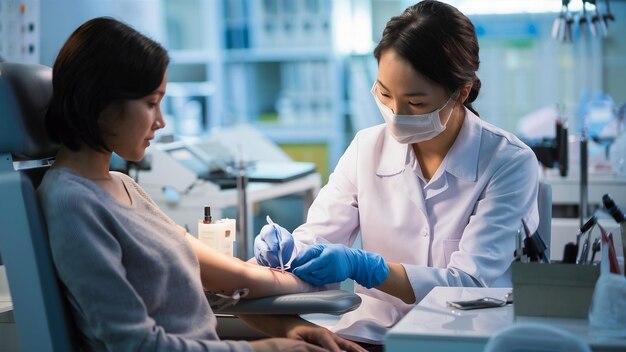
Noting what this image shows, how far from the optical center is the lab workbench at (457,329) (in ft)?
4.16

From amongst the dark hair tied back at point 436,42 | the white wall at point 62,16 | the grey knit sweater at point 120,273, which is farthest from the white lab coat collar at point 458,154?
the white wall at point 62,16

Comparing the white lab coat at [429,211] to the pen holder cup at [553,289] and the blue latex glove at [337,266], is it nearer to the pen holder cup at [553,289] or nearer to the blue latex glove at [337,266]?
the blue latex glove at [337,266]

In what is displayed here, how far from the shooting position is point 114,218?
1.39 metres

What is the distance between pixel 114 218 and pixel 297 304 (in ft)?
1.43

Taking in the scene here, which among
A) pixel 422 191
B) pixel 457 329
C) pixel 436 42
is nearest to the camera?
pixel 457 329

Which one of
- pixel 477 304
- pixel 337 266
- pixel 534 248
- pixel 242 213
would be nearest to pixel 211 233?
pixel 337 266

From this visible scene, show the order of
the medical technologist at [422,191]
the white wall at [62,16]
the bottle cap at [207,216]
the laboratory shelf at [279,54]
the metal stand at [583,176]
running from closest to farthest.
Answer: the medical technologist at [422,191] → the bottle cap at [207,216] → the metal stand at [583,176] → the white wall at [62,16] → the laboratory shelf at [279,54]

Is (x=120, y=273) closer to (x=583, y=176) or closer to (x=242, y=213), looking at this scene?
(x=242, y=213)

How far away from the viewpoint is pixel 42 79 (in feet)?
4.99

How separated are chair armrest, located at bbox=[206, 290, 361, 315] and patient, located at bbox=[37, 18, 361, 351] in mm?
116

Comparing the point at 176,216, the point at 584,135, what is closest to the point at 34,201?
the point at 176,216

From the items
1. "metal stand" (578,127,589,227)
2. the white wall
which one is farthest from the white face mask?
the white wall

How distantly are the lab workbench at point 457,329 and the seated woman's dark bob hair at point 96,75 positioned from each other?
0.57m

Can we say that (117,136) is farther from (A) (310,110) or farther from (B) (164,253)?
(A) (310,110)
